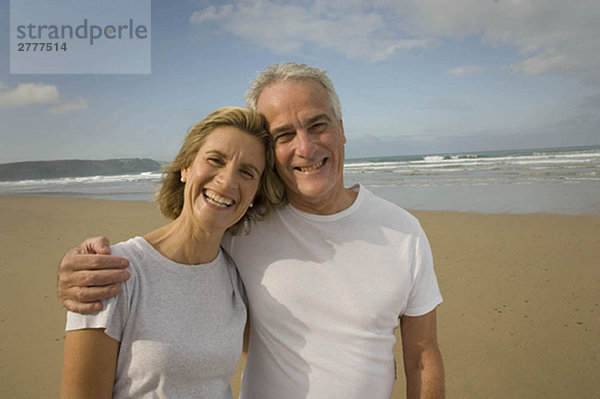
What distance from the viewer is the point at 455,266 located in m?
6.09

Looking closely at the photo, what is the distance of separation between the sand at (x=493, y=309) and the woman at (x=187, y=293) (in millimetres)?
2338

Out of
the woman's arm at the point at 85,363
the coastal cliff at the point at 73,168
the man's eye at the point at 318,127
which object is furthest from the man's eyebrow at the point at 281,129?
the coastal cliff at the point at 73,168

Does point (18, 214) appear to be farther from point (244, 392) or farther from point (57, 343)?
point (244, 392)

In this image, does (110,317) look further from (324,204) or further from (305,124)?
(305,124)

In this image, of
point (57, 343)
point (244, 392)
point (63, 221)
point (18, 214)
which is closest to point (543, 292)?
point (244, 392)

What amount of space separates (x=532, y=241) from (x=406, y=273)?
646 cm

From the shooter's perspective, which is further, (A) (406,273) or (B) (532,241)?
(B) (532,241)

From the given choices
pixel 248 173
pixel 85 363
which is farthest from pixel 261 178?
pixel 85 363

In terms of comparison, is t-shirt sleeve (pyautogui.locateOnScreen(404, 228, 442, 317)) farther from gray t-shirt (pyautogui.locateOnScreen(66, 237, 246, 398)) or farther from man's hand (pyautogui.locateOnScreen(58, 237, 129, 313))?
man's hand (pyautogui.locateOnScreen(58, 237, 129, 313))

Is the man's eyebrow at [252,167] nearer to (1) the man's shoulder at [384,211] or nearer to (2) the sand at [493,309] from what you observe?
(1) the man's shoulder at [384,211]

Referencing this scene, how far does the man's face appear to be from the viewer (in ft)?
6.65

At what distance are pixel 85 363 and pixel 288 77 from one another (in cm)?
168

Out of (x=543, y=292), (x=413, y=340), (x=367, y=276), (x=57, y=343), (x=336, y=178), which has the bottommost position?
(x=57, y=343)

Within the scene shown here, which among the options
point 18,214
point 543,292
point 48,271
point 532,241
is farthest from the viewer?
point 18,214
